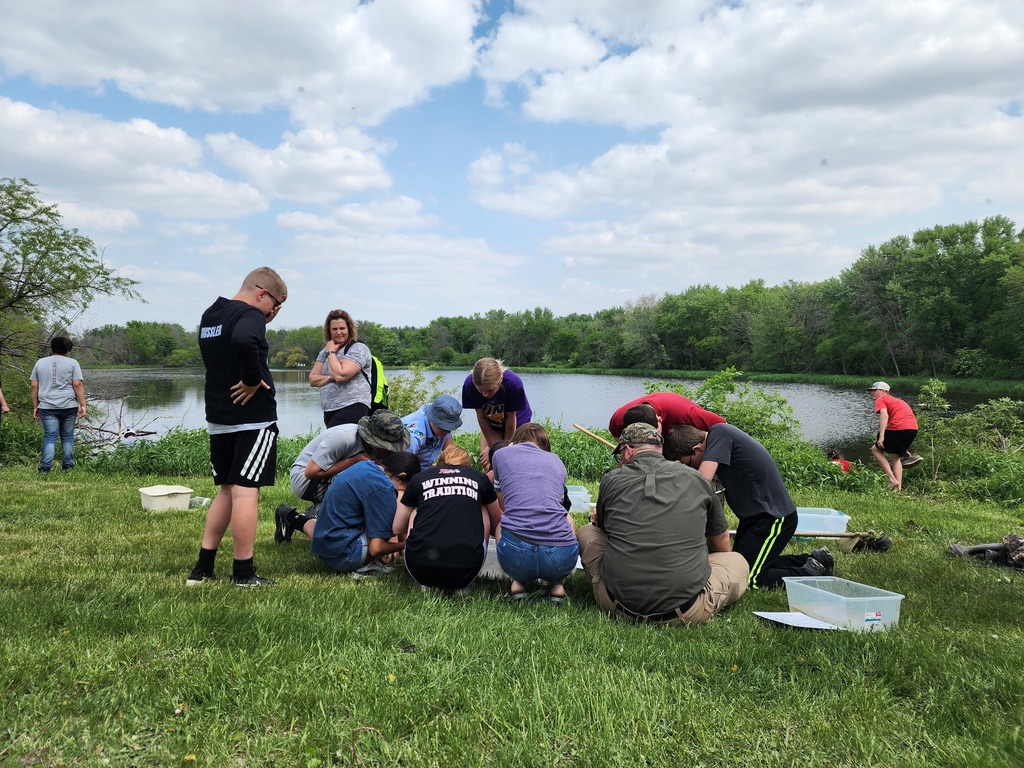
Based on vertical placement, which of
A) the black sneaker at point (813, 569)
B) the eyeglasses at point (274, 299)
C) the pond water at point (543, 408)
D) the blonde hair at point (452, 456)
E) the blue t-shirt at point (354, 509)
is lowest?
the pond water at point (543, 408)

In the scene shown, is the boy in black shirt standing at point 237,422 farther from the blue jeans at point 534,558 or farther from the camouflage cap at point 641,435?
the camouflage cap at point 641,435

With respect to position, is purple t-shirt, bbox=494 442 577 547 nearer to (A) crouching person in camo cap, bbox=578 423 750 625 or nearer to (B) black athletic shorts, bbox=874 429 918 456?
(A) crouching person in camo cap, bbox=578 423 750 625

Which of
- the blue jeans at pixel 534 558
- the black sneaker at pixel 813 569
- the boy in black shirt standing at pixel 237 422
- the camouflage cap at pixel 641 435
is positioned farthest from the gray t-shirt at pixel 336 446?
the black sneaker at pixel 813 569

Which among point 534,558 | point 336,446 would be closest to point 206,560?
point 336,446

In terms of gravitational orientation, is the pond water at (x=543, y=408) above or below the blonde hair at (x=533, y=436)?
below

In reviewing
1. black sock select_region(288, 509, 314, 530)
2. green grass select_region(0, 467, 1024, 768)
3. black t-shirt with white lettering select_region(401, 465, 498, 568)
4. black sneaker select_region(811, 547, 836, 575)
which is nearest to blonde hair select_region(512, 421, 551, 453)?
black t-shirt with white lettering select_region(401, 465, 498, 568)

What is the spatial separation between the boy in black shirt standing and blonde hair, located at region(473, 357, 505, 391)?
74.4 inches

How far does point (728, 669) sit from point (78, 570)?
136 inches

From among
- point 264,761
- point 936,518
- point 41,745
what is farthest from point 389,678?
point 936,518

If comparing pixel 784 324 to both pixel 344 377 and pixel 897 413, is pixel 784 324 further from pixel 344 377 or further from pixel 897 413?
pixel 344 377

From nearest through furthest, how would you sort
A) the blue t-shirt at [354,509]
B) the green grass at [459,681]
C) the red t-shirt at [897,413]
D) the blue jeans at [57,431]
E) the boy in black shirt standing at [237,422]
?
the green grass at [459,681] → the boy in black shirt standing at [237,422] → the blue t-shirt at [354,509] → the blue jeans at [57,431] → the red t-shirt at [897,413]

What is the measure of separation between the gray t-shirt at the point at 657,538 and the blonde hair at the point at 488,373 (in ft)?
6.08

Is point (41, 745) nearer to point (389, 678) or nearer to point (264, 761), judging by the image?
point (264, 761)

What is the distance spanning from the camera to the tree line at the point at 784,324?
12305 mm
